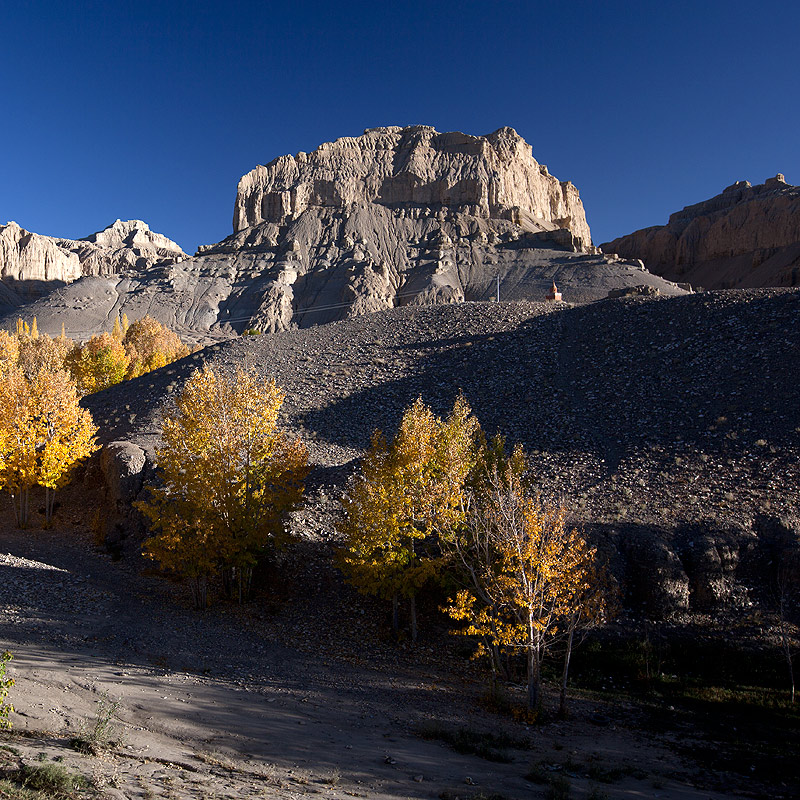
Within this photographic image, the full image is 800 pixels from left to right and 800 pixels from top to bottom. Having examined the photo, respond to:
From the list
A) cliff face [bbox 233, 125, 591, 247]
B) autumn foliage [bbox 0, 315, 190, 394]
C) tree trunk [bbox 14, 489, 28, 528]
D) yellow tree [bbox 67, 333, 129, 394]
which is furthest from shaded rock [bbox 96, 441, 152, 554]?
cliff face [bbox 233, 125, 591, 247]

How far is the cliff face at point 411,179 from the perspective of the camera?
420 ft

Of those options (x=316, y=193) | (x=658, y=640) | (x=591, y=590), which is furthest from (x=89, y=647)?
(x=316, y=193)

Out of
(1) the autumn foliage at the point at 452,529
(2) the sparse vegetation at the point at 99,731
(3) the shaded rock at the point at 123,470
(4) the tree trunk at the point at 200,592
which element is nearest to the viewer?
(2) the sparse vegetation at the point at 99,731

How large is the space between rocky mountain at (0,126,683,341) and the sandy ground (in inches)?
2980

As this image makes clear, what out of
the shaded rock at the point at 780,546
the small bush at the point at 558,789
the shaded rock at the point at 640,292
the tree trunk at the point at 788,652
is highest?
the shaded rock at the point at 640,292

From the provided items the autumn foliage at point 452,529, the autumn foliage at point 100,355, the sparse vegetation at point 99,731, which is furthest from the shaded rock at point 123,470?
the sparse vegetation at point 99,731

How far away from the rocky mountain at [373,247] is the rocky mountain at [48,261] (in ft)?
67.2

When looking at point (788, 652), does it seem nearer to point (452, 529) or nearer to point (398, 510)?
point (452, 529)

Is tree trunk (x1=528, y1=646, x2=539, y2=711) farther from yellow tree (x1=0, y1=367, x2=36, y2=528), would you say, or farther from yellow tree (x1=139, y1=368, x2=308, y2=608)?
yellow tree (x1=0, y1=367, x2=36, y2=528)

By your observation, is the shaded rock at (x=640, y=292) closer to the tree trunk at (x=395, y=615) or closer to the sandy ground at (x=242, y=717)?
the tree trunk at (x=395, y=615)

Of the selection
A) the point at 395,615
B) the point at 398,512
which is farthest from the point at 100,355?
the point at 398,512

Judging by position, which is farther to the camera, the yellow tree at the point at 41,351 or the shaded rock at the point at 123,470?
the yellow tree at the point at 41,351

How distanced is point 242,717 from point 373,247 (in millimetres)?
113497

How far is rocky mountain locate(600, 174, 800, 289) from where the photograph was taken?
333 ft
